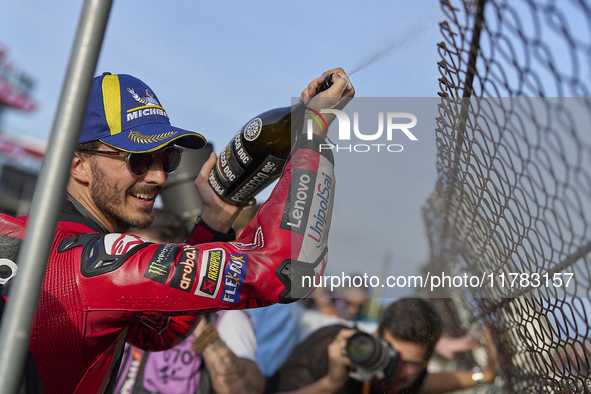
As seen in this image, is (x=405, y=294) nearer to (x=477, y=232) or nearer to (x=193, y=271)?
(x=477, y=232)

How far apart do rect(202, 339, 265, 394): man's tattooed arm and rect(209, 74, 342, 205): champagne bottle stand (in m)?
1.07

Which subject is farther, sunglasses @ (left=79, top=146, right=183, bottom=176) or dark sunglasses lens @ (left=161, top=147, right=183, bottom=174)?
dark sunglasses lens @ (left=161, top=147, right=183, bottom=174)

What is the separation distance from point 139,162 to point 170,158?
0.50 feet

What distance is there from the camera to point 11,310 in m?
0.64

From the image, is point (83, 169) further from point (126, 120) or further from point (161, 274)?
Answer: point (161, 274)

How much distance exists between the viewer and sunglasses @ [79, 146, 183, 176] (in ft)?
4.72

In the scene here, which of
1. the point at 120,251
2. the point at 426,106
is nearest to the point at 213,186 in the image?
the point at 120,251

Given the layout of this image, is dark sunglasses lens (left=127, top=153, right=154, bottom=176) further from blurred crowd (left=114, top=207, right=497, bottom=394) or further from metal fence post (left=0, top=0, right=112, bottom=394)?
blurred crowd (left=114, top=207, right=497, bottom=394)

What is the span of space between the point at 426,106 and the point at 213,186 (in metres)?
0.85

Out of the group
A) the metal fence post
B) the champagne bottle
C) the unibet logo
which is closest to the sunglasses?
the champagne bottle

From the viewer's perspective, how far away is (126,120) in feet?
4.84

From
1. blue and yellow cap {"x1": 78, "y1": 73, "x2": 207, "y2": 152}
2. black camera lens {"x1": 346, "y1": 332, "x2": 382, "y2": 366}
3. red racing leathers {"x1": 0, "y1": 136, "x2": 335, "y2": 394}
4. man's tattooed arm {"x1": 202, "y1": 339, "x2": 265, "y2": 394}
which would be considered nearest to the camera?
red racing leathers {"x1": 0, "y1": 136, "x2": 335, "y2": 394}

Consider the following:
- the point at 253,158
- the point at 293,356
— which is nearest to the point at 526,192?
the point at 253,158

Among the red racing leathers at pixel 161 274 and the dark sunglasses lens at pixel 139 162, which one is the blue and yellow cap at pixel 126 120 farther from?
the red racing leathers at pixel 161 274
